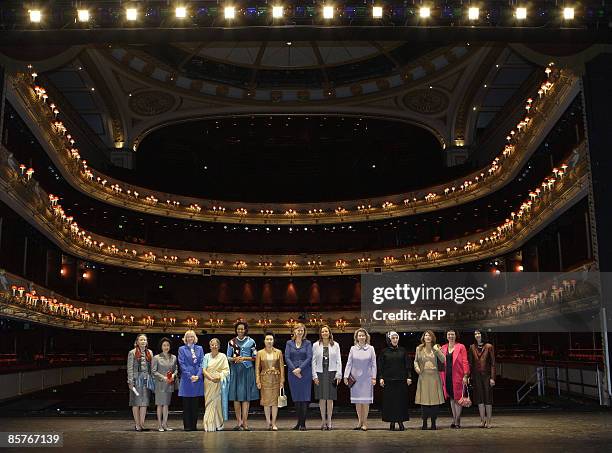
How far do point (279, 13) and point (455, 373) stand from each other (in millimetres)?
9134

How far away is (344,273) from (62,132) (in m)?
19.5

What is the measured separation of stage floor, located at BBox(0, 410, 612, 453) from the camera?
972 cm

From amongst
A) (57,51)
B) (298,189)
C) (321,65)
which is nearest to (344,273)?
(298,189)

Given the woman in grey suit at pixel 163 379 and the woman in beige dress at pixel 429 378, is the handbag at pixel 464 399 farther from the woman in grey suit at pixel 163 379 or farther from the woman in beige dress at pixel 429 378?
the woman in grey suit at pixel 163 379

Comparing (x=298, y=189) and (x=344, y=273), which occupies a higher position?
(x=298, y=189)

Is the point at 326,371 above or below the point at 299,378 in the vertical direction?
above

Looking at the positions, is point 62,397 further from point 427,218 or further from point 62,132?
point 427,218

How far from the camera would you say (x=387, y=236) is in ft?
139

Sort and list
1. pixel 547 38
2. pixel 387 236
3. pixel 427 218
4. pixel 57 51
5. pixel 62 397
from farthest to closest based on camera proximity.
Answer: pixel 387 236, pixel 427 218, pixel 62 397, pixel 57 51, pixel 547 38

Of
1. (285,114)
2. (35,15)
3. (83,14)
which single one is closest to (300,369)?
(83,14)

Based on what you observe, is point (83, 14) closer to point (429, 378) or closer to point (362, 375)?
point (362, 375)

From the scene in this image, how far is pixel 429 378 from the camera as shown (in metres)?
12.8

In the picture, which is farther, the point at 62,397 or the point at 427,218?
the point at 427,218

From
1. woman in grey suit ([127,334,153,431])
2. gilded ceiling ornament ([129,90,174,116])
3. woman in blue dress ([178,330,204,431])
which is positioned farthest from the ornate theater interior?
woman in blue dress ([178,330,204,431])
